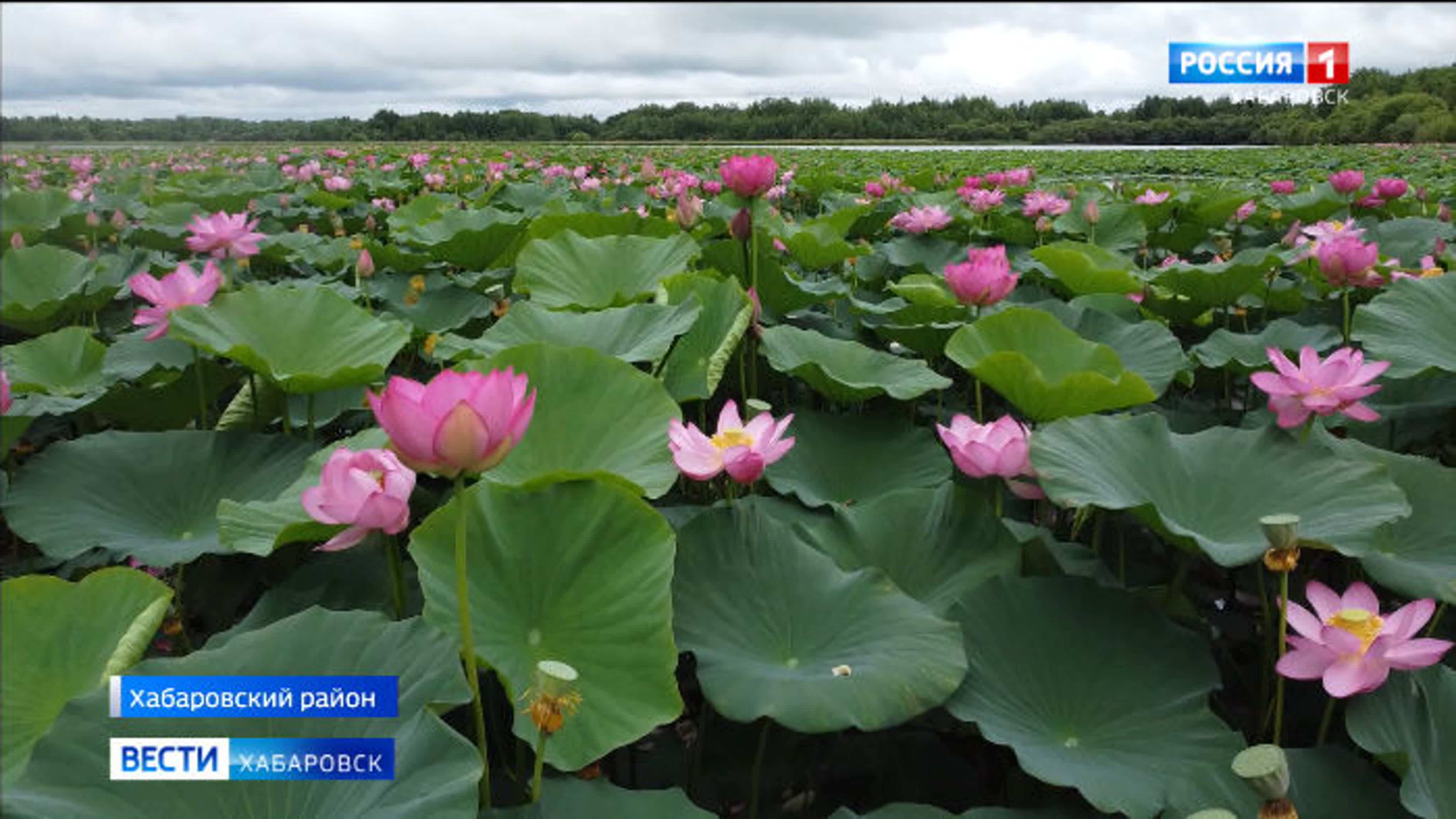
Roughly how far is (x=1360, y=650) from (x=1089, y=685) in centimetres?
24

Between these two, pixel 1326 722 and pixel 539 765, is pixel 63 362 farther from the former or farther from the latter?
pixel 1326 722

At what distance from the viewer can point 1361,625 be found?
2.85ft

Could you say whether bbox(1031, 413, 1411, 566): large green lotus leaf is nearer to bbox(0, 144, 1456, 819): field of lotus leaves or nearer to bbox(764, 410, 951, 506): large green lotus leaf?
bbox(0, 144, 1456, 819): field of lotus leaves

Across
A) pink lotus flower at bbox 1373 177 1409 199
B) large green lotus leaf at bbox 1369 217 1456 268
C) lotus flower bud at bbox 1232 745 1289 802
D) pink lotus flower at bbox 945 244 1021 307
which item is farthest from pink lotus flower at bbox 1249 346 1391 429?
pink lotus flower at bbox 1373 177 1409 199

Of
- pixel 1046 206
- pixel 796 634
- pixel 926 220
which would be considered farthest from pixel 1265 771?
pixel 1046 206

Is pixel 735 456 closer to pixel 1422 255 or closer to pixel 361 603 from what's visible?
pixel 361 603

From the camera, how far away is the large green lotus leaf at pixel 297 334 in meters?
1.43

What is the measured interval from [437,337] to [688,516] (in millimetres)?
930

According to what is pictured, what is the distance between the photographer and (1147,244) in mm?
3268

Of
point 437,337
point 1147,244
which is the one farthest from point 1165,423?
point 1147,244

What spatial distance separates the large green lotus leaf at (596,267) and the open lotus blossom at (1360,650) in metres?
1.31

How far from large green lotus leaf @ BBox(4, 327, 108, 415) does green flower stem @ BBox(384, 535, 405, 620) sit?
3.30 ft

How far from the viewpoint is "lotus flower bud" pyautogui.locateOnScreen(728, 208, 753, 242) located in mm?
1946

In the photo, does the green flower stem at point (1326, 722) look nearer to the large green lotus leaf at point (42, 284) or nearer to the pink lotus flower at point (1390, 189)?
the large green lotus leaf at point (42, 284)
